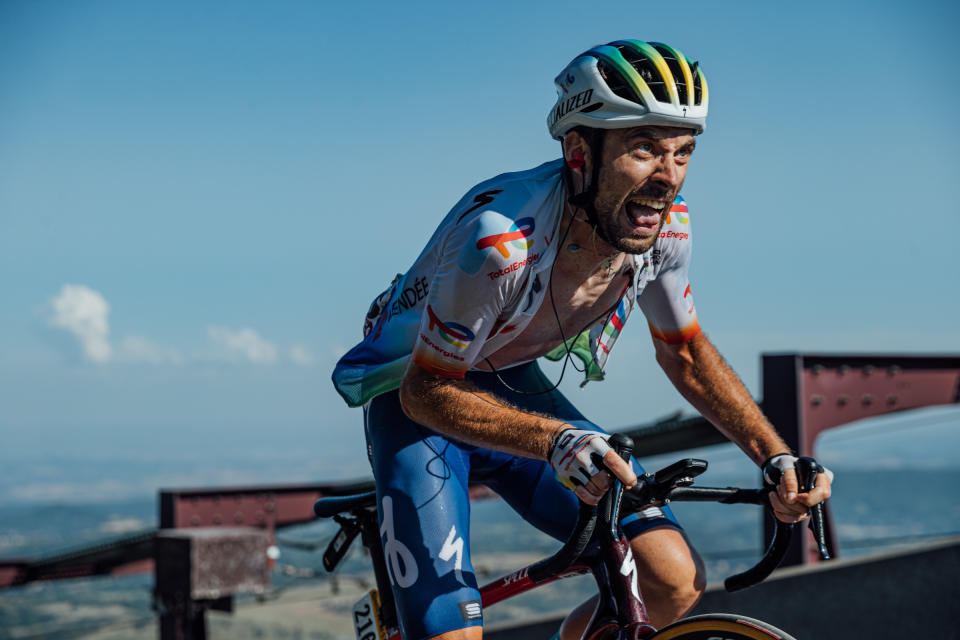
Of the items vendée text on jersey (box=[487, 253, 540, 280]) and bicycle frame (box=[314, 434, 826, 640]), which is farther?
vendée text on jersey (box=[487, 253, 540, 280])

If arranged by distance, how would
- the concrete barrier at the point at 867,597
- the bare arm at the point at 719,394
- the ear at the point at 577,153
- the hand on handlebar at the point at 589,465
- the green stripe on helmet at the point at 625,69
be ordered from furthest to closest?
the concrete barrier at the point at 867,597
the bare arm at the point at 719,394
the ear at the point at 577,153
the green stripe on helmet at the point at 625,69
the hand on handlebar at the point at 589,465

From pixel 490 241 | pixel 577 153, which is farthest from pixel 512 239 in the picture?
pixel 577 153

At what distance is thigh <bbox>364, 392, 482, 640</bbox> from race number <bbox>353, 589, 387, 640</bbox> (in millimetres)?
398

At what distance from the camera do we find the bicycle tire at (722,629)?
2.74 m

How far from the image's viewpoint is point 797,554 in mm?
7309

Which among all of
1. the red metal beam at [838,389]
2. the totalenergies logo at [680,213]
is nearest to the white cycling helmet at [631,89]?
the totalenergies logo at [680,213]

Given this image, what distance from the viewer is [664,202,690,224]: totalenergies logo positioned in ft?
12.0

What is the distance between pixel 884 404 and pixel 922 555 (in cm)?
159

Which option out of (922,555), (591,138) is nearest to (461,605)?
(591,138)

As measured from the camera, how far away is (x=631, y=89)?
321cm

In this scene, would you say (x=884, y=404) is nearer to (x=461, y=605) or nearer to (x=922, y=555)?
(x=922, y=555)

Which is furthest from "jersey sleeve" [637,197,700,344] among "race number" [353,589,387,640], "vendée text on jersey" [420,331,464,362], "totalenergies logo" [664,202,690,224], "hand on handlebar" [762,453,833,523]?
"race number" [353,589,387,640]

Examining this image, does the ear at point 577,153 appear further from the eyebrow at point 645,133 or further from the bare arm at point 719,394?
the bare arm at point 719,394

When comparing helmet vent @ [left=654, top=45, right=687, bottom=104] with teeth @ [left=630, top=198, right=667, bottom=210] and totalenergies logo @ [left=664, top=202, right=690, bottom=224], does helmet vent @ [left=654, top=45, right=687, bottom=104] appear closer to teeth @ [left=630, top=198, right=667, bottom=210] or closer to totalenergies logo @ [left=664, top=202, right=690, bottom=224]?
teeth @ [left=630, top=198, right=667, bottom=210]
